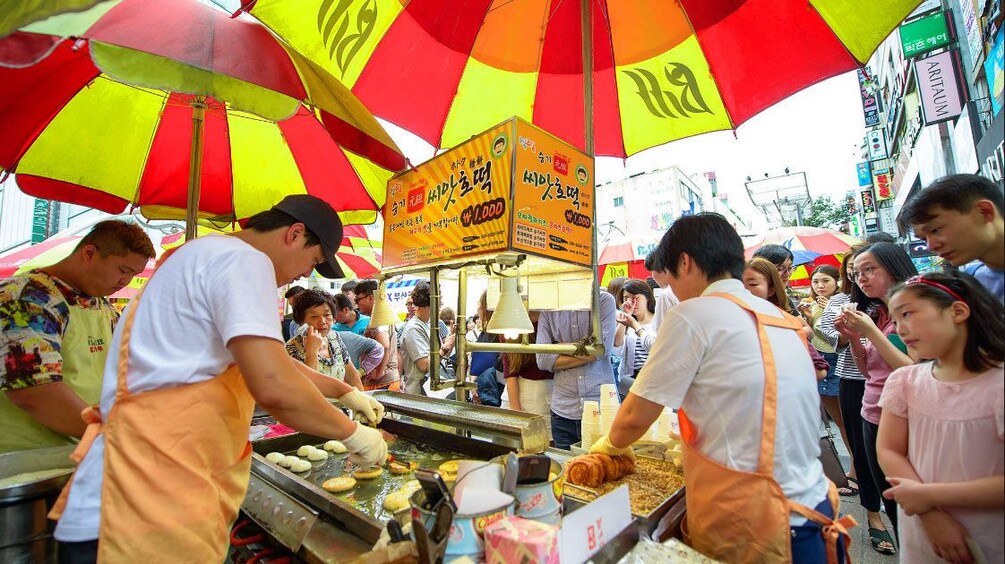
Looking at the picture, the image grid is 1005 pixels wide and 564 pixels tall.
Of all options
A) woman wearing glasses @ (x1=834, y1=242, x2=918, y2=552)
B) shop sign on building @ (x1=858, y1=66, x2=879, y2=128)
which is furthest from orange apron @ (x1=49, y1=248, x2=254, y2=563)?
shop sign on building @ (x1=858, y1=66, x2=879, y2=128)

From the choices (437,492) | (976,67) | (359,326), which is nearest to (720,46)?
(976,67)

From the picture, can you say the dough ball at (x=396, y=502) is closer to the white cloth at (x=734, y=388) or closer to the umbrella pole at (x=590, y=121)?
the white cloth at (x=734, y=388)

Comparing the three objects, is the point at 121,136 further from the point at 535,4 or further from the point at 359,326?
the point at 535,4

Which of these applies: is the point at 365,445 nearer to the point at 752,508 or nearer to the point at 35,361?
the point at 752,508

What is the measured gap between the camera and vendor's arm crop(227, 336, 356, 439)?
1318 millimetres

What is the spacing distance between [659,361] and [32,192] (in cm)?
493

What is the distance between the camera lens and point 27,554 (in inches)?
69.9

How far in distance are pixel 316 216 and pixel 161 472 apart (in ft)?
3.32

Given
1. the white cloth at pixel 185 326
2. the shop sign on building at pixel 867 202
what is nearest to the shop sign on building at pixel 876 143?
the shop sign on building at pixel 867 202

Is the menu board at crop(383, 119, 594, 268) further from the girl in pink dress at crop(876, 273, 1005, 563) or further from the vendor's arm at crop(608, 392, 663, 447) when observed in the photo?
the girl in pink dress at crop(876, 273, 1005, 563)

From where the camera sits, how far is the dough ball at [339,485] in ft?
6.70

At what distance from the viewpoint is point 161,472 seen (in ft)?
4.39

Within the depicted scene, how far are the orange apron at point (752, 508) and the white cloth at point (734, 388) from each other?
0.10 ft

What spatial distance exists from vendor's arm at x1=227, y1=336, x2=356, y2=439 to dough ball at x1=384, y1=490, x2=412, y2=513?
0.58 m
